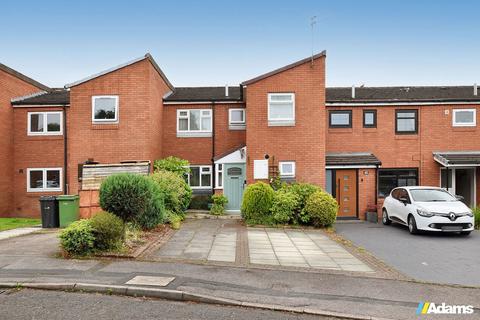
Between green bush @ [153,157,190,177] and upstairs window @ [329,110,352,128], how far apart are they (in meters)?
7.27

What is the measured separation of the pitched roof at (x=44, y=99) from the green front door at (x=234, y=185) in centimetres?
867

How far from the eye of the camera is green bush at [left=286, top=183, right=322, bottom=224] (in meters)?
14.1

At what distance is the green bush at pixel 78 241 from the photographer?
8.18 meters

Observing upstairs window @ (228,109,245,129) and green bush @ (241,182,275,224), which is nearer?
green bush @ (241,182,275,224)

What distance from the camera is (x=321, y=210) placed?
13766 mm

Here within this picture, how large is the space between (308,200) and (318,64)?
601 cm

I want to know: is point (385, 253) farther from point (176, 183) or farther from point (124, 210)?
point (176, 183)

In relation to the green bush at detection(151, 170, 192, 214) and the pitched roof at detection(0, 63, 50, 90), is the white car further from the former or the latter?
the pitched roof at detection(0, 63, 50, 90)

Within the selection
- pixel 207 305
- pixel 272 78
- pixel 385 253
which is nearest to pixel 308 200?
pixel 385 253

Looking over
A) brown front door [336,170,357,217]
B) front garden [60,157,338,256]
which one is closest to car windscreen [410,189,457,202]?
front garden [60,157,338,256]

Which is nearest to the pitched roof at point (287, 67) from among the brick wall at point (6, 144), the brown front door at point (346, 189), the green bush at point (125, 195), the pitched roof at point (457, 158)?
the brown front door at point (346, 189)

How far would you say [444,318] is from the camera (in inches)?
217

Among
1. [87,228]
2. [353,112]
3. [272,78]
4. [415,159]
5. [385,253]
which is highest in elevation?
[272,78]

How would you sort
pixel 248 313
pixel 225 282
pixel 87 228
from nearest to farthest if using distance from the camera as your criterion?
pixel 248 313, pixel 225 282, pixel 87 228
